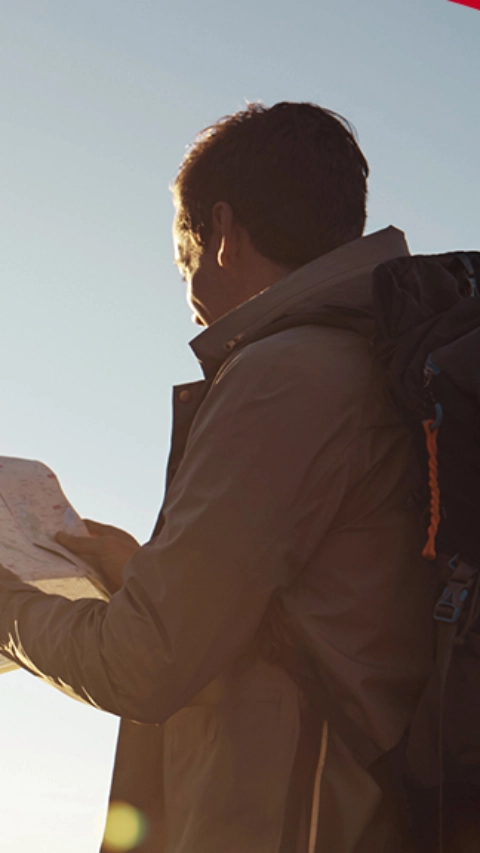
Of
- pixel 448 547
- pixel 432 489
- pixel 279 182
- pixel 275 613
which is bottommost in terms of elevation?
pixel 275 613

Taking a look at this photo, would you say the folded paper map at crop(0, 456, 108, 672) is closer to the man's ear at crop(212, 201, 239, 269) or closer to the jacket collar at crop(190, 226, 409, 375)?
the jacket collar at crop(190, 226, 409, 375)

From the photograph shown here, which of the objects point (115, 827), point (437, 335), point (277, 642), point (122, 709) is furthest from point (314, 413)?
point (115, 827)

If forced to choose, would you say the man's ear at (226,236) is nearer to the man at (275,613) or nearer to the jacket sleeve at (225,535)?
the man at (275,613)

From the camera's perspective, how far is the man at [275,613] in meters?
2.39

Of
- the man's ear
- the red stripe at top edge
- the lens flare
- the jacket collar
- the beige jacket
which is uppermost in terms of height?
the red stripe at top edge

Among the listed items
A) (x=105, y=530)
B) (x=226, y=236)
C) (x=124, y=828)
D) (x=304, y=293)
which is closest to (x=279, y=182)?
(x=226, y=236)

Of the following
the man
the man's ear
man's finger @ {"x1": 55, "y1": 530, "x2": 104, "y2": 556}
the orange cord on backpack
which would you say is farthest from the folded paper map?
the orange cord on backpack

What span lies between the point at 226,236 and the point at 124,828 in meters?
1.53

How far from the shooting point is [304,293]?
9.24 ft

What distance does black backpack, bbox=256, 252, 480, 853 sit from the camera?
2.26 m

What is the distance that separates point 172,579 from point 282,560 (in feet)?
0.72

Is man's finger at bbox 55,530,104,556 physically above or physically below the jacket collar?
below

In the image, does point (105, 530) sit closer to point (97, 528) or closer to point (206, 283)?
point (97, 528)

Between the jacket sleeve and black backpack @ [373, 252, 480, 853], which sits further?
the jacket sleeve
